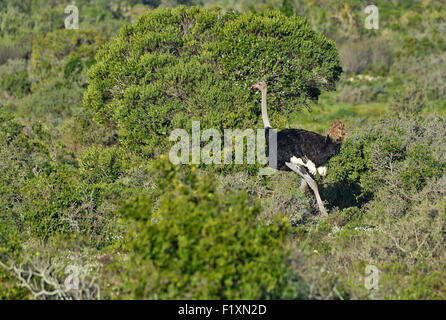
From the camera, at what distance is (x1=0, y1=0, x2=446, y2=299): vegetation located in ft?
24.1

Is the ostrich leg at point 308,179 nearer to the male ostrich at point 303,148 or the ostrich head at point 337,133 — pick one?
the male ostrich at point 303,148

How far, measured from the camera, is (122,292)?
7.89 m

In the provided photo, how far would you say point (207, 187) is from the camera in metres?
7.56

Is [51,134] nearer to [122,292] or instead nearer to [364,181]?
[364,181]

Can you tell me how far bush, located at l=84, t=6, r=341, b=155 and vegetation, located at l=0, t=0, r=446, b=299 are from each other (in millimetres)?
46

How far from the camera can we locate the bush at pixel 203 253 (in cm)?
703

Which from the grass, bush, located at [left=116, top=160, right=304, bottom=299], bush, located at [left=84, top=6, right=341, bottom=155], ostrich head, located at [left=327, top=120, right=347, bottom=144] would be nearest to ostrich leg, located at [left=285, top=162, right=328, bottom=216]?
ostrich head, located at [left=327, top=120, right=347, bottom=144]

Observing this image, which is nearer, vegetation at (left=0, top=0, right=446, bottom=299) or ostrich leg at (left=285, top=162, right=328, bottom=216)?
vegetation at (left=0, top=0, right=446, bottom=299)

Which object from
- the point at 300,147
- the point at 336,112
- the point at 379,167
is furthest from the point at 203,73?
the point at 336,112

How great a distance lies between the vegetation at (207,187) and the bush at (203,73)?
0.05 metres

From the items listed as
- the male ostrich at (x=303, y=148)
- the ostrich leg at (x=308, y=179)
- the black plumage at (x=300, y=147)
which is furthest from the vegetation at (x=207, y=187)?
the black plumage at (x=300, y=147)

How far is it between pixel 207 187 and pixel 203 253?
875 mm

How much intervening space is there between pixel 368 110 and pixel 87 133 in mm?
14907

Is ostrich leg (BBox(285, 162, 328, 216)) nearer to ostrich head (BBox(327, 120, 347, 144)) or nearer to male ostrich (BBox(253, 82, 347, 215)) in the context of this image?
male ostrich (BBox(253, 82, 347, 215))
